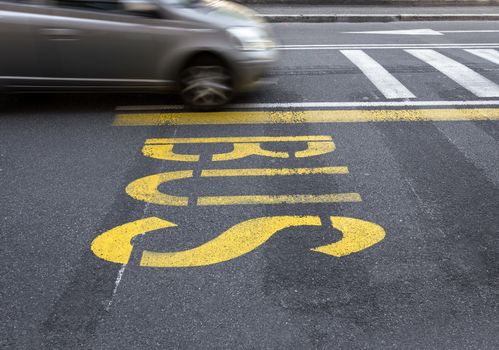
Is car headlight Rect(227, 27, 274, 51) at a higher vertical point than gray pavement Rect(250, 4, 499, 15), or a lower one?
lower

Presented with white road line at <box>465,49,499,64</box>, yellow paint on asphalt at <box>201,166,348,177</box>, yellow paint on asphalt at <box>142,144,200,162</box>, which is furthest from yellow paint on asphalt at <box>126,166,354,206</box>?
white road line at <box>465,49,499,64</box>

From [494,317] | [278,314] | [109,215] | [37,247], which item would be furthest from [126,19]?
[494,317]

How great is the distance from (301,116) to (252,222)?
9.42 feet

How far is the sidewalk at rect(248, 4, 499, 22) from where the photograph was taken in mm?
14836

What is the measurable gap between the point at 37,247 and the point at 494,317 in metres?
3.24

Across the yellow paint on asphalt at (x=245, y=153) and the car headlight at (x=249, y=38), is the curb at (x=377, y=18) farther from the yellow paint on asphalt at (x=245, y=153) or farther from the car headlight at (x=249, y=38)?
the yellow paint on asphalt at (x=245, y=153)

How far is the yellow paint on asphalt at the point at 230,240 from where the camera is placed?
12.8ft

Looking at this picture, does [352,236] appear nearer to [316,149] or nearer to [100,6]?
[316,149]

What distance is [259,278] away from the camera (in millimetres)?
3713

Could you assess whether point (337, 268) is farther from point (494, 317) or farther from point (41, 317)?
point (41, 317)

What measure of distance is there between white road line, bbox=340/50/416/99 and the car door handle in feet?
14.3

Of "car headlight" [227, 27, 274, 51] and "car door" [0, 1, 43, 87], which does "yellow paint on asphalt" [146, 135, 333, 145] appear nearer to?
"car headlight" [227, 27, 274, 51]

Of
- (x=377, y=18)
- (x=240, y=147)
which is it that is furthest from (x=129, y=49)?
(x=377, y=18)

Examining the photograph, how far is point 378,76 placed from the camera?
891 cm
